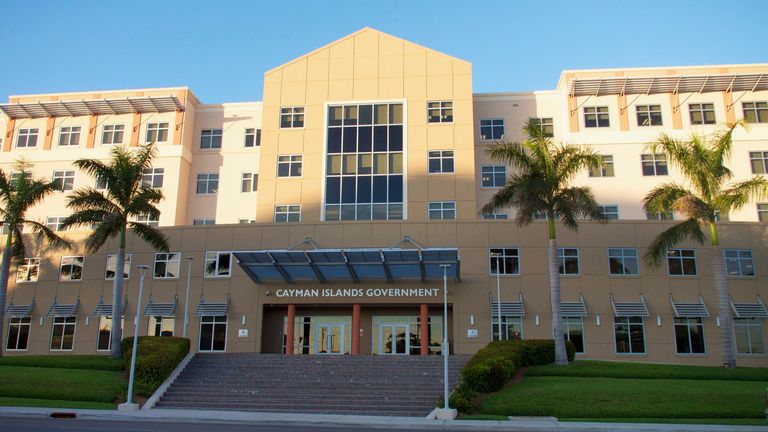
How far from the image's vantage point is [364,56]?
45844 millimetres

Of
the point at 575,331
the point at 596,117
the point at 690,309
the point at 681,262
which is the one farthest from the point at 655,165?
the point at 575,331

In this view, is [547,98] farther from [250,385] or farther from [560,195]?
[250,385]

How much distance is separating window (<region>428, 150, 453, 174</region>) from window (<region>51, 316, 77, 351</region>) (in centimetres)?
2472

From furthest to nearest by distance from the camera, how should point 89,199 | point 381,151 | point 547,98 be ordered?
point 547,98 < point 381,151 < point 89,199

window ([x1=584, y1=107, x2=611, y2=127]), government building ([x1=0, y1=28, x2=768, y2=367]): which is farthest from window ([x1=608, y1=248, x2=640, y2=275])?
window ([x1=584, y1=107, x2=611, y2=127])

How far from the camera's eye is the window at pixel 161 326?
1550 inches

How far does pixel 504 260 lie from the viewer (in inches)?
1494

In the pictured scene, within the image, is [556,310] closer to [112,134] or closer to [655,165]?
[655,165]

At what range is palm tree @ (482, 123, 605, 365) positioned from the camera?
3169 cm

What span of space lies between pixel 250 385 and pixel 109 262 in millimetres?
17326

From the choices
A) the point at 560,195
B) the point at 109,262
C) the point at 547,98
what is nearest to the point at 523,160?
the point at 560,195

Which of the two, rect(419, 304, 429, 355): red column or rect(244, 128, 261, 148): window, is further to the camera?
rect(244, 128, 261, 148): window

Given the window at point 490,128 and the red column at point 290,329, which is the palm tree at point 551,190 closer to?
the red column at point 290,329

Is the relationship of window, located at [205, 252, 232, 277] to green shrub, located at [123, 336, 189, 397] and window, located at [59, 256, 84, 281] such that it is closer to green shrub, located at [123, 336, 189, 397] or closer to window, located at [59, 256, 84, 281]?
green shrub, located at [123, 336, 189, 397]
